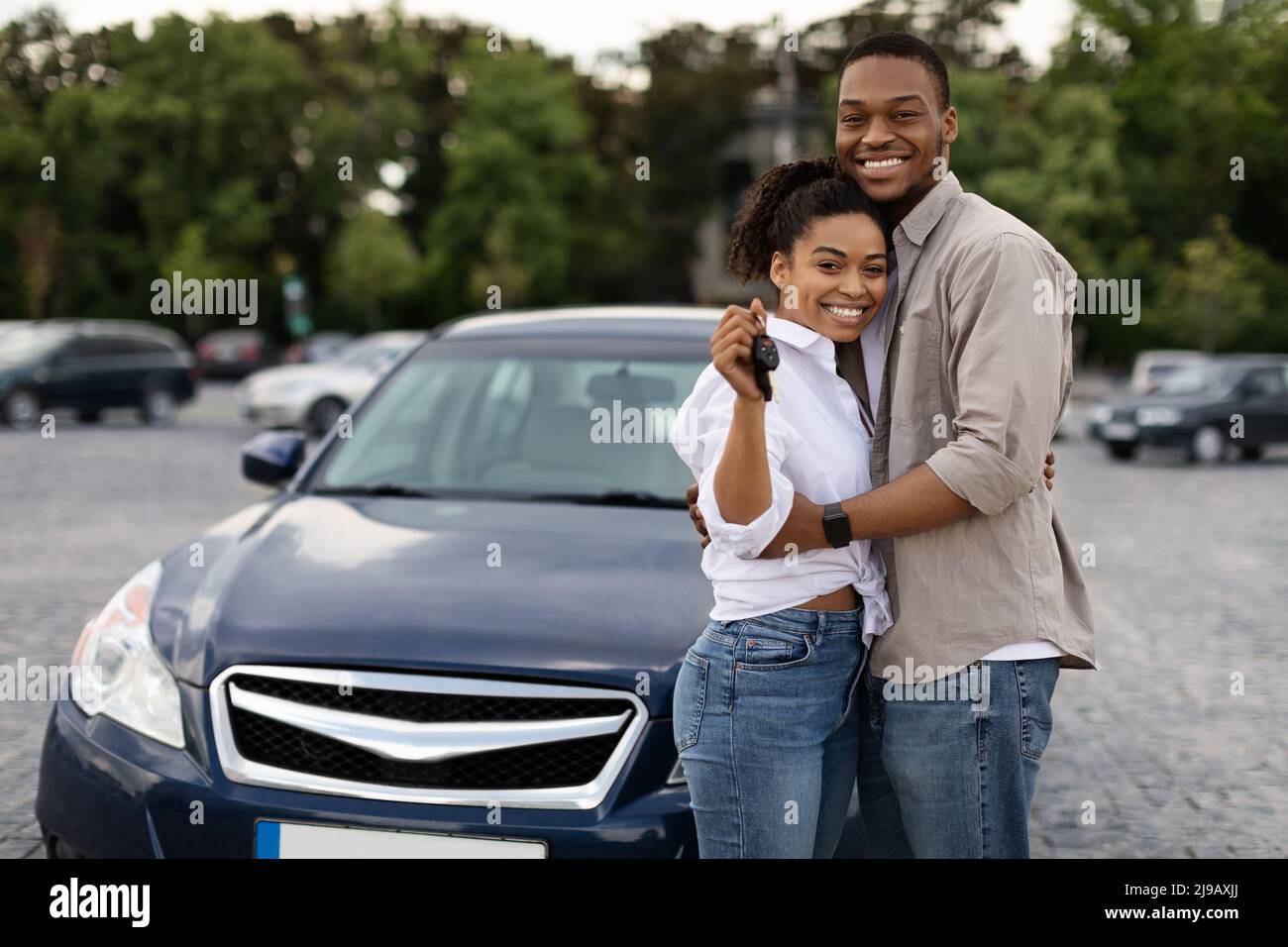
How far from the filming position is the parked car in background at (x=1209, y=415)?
18609mm

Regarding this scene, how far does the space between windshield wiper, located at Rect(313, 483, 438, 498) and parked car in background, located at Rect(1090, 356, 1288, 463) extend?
16439 millimetres

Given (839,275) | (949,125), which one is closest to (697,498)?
(839,275)

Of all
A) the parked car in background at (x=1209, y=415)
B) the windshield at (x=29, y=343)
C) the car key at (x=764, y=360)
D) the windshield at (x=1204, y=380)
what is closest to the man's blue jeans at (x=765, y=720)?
the car key at (x=764, y=360)

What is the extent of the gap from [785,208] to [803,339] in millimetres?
231

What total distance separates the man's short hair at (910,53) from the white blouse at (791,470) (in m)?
0.46

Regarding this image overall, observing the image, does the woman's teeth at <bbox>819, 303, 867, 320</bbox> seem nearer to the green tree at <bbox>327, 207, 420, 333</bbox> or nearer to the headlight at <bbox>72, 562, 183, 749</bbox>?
the headlight at <bbox>72, 562, 183, 749</bbox>

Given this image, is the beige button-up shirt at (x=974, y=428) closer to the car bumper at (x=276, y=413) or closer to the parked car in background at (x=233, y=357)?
the car bumper at (x=276, y=413)

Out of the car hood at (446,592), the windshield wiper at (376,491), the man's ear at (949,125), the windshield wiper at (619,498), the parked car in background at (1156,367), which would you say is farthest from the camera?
the parked car in background at (1156,367)

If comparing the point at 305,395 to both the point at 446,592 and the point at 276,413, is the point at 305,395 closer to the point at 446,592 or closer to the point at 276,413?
the point at 276,413

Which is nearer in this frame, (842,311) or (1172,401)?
(842,311)

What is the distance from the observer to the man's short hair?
222 cm

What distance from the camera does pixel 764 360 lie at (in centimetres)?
194

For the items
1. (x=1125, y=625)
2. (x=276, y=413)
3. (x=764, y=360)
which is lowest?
(x=276, y=413)

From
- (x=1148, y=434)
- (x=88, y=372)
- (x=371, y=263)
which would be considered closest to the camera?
Answer: (x=1148, y=434)
